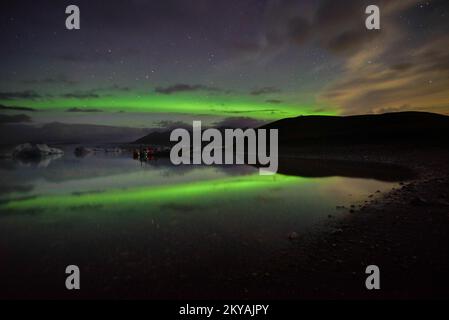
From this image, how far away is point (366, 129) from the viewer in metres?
87.7

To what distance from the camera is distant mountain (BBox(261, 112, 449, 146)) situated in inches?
2442

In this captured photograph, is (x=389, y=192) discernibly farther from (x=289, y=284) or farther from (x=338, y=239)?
(x=289, y=284)

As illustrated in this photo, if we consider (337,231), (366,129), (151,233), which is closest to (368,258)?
(337,231)

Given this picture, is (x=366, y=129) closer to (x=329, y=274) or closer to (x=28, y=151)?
(x=329, y=274)

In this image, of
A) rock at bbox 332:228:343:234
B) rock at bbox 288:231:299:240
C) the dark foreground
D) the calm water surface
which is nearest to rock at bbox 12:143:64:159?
the calm water surface

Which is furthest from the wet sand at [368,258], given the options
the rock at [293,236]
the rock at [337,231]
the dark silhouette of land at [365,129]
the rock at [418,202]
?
the dark silhouette of land at [365,129]

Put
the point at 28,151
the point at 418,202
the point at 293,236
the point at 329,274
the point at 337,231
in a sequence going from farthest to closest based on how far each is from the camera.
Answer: the point at 28,151
the point at 418,202
the point at 337,231
the point at 293,236
the point at 329,274

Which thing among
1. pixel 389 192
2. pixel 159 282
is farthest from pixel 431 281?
pixel 389 192

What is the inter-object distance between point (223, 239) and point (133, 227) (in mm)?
3268

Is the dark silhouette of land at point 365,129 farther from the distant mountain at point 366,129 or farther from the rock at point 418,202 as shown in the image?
the rock at point 418,202

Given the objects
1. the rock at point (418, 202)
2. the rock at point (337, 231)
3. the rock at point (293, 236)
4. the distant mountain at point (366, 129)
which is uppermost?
the distant mountain at point (366, 129)

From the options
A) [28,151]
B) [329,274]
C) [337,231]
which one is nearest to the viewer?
[329,274]

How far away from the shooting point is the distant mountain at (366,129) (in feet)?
203

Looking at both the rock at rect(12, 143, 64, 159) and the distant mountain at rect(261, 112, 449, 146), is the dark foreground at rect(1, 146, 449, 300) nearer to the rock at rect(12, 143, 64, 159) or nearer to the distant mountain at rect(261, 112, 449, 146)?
the distant mountain at rect(261, 112, 449, 146)
